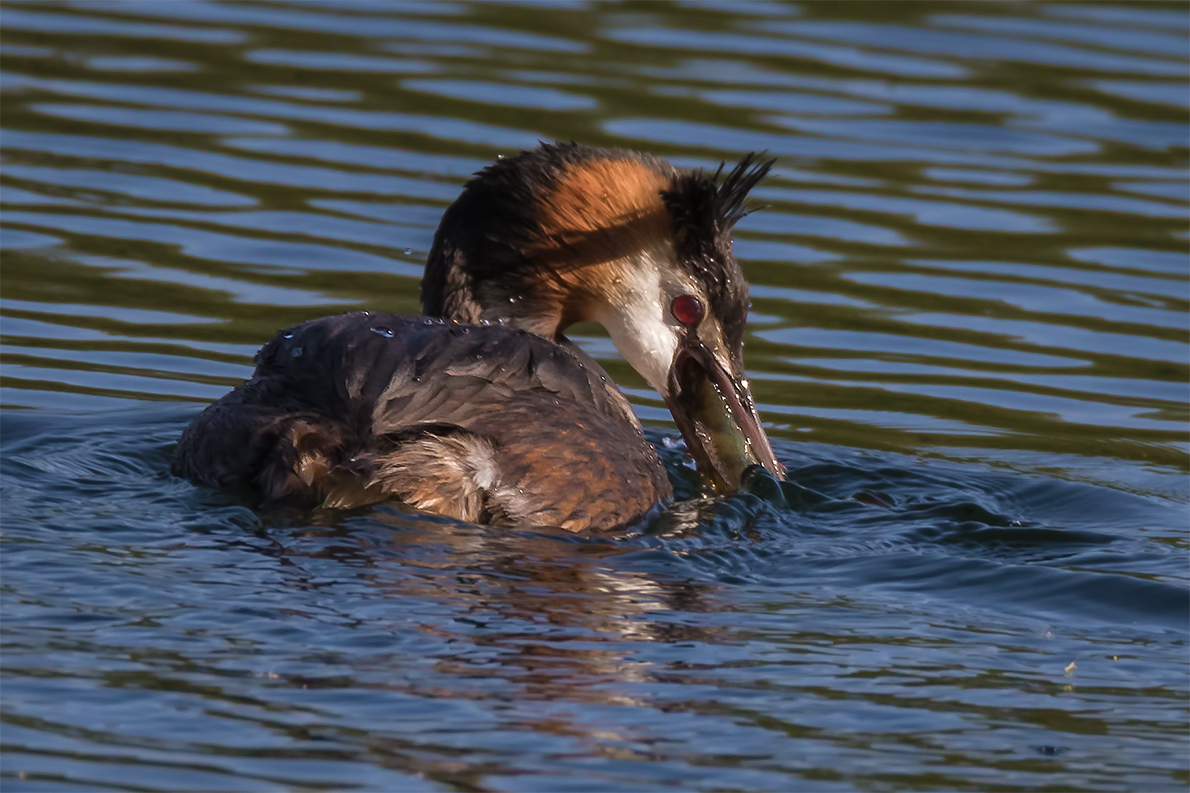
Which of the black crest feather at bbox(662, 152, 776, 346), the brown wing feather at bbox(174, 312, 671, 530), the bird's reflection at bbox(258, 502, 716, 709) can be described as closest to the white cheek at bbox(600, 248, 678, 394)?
the black crest feather at bbox(662, 152, 776, 346)

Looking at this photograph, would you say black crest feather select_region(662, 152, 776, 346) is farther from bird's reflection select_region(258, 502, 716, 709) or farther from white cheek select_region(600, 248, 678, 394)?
bird's reflection select_region(258, 502, 716, 709)

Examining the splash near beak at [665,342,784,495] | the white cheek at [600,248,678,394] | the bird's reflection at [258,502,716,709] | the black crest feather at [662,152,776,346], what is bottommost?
the bird's reflection at [258,502,716,709]

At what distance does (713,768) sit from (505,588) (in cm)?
135

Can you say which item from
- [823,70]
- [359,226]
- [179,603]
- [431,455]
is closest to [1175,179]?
[823,70]

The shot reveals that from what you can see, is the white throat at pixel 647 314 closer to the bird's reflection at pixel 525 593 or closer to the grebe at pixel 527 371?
the grebe at pixel 527 371

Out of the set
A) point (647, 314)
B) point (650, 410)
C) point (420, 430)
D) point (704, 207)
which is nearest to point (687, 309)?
point (647, 314)

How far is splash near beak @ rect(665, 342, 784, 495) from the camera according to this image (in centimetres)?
775

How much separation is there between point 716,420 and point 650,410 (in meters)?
1.34

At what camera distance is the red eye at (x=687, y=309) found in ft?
25.5

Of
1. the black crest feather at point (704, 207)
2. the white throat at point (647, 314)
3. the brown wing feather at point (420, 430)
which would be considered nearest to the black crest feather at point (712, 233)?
the black crest feather at point (704, 207)

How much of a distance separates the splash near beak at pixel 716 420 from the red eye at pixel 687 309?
100 millimetres

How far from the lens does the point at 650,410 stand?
917 cm

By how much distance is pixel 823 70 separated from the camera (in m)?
13.6

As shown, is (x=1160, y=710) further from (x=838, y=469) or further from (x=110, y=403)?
(x=110, y=403)
